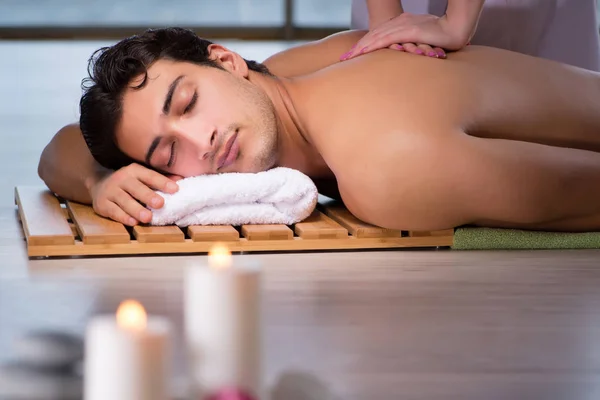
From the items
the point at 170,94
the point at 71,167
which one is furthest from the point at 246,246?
the point at 71,167

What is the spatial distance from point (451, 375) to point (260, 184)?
896mm

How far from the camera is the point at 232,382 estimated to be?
1141mm

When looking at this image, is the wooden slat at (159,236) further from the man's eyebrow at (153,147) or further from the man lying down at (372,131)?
the man's eyebrow at (153,147)

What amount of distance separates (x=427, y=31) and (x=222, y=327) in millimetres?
1548

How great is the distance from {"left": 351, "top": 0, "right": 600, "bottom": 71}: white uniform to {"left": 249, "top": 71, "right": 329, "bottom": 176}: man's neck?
85 cm

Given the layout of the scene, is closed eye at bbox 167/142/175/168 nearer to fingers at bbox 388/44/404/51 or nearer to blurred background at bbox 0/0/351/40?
fingers at bbox 388/44/404/51

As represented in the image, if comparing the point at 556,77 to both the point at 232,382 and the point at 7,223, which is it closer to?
the point at 7,223

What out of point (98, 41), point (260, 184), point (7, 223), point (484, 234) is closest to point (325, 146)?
point (260, 184)

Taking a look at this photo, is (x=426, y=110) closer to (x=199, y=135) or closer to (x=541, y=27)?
(x=199, y=135)

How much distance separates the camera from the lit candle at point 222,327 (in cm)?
112

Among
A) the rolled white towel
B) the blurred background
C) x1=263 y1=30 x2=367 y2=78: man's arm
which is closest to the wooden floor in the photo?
the rolled white towel

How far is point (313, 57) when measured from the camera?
274cm

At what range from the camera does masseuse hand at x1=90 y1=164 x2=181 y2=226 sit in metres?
2.27

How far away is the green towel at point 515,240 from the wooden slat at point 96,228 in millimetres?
767
